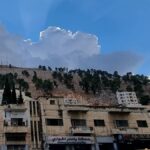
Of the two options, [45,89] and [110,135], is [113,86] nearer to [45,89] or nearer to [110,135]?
[45,89]

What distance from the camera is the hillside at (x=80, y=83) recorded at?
6063 inches

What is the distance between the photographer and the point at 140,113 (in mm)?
58750

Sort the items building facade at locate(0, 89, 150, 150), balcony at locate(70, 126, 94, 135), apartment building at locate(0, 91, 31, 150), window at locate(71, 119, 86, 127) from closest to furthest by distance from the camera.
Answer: apartment building at locate(0, 91, 31, 150) < building facade at locate(0, 89, 150, 150) < balcony at locate(70, 126, 94, 135) < window at locate(71, 119, 86, 127)

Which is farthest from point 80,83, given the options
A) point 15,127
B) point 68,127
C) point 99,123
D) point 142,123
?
point 15,127

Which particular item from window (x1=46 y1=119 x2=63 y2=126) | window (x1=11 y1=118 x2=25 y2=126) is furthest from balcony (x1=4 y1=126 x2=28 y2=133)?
window (x1=46 y1=119 x2=63 y2=126)

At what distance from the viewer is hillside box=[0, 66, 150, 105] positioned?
154000 millimetres

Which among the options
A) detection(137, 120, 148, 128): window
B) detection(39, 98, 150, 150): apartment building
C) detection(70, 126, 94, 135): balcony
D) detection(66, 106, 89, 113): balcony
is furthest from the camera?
detection(137, 120, 148, 128): window

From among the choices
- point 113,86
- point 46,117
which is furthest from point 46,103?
point 113,86

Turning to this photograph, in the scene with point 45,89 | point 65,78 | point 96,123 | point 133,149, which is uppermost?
point 65,78

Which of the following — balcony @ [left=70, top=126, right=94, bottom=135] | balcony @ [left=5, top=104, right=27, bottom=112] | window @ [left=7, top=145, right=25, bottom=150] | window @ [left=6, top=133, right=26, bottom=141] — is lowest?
window @ [left=7, top=145, right=25, bottom=150]

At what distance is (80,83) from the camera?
174m

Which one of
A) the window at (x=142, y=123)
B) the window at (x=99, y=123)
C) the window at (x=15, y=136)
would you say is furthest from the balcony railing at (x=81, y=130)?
the window at (x=142, y=123)

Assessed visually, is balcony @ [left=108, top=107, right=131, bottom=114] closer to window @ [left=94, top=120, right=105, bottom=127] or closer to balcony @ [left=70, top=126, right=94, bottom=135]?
window @ [left=94, top=120, right=105, bottom=127]

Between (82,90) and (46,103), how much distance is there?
113864 millimetres
